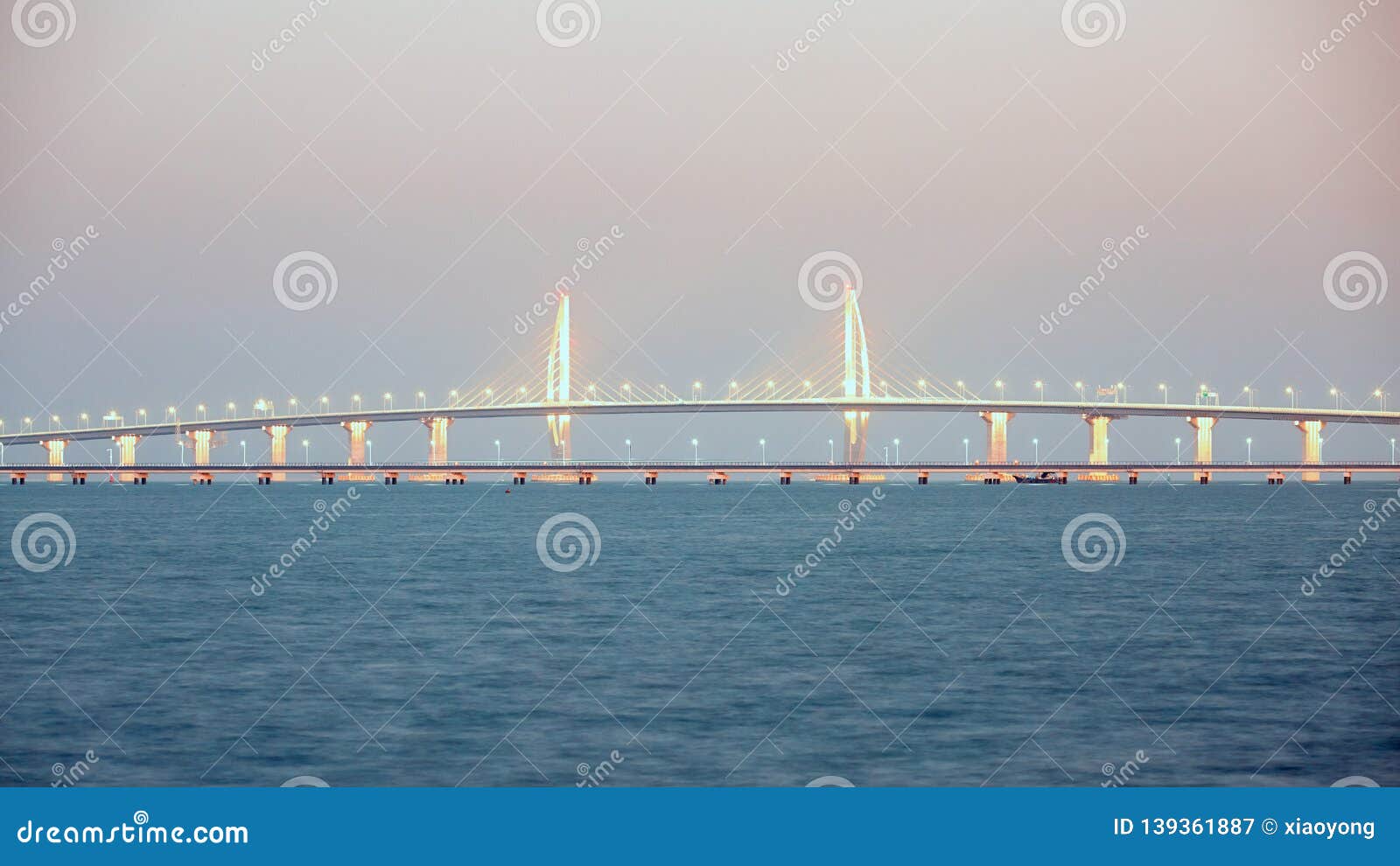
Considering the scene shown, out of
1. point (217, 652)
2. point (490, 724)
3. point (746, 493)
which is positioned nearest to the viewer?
point (490, 724)

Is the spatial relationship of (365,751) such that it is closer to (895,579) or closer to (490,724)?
(490,724)

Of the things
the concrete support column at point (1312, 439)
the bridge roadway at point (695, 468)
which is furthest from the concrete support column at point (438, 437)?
the concrete support column at point (1312, 439)

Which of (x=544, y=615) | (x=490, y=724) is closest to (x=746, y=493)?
(x=544, y=615)

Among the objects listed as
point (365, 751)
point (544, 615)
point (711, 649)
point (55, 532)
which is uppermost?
point (55, 532)

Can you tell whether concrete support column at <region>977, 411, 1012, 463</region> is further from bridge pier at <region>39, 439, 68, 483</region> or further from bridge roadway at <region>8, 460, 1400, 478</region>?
bridge pier at <region>39, 439, 68, 483</region>

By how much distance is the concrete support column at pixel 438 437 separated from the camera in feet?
312

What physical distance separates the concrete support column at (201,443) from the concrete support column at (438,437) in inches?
724

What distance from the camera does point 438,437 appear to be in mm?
95250

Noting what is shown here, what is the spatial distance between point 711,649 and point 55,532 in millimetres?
41734

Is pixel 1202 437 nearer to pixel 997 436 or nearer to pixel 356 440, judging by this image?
pixel 997 436

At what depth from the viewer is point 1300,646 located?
21.3 metres

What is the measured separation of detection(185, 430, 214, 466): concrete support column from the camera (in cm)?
10568

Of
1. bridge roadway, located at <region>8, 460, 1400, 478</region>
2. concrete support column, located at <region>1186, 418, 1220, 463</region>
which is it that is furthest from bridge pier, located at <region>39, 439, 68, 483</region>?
concrete support column, located at <region>1186, 418, 1220, 463</region>

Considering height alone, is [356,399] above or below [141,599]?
above
